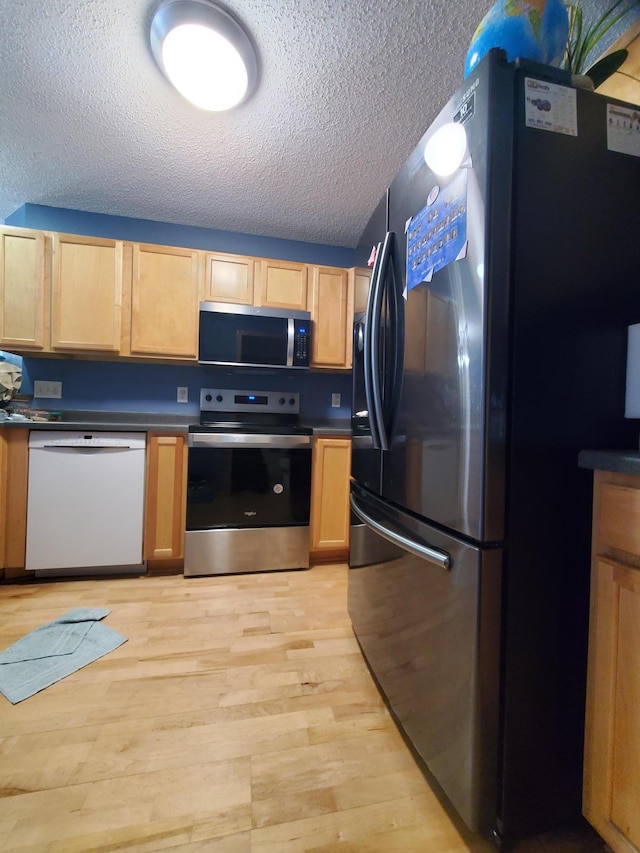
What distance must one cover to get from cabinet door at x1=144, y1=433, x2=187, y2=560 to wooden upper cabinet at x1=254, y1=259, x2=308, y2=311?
3.75 ft

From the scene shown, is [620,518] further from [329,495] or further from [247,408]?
[247,408]

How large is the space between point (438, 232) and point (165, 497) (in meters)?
2.03

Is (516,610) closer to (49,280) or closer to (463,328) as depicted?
(463,328)

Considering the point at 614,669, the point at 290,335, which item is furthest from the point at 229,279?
the point at 614,669

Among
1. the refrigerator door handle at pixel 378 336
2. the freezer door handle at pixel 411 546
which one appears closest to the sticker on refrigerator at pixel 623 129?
A: the refrigerator door handle at pixel 378 336

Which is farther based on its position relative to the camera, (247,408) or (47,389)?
(247,408)

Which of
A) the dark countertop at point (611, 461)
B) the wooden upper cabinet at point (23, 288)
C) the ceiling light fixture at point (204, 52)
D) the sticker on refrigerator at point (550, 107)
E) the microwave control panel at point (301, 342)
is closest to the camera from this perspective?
the dark countertop at point (611, 461)

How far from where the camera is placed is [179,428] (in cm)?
215

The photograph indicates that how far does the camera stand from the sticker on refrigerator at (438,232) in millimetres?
758

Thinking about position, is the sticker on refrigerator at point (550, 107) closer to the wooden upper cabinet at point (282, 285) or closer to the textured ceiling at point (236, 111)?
the textured ceiling at point (236, 111)

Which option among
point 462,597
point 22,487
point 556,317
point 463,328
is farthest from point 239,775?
point 22,487

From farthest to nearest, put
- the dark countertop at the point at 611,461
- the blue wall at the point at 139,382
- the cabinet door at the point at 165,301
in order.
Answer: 1. the blue wall at the point at 139,382
2. the cabinet door at the point at 165,301
3. the dark countertop at the point at 611,461

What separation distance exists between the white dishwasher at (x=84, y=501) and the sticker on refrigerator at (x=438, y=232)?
185cm

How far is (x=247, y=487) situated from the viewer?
221cm
